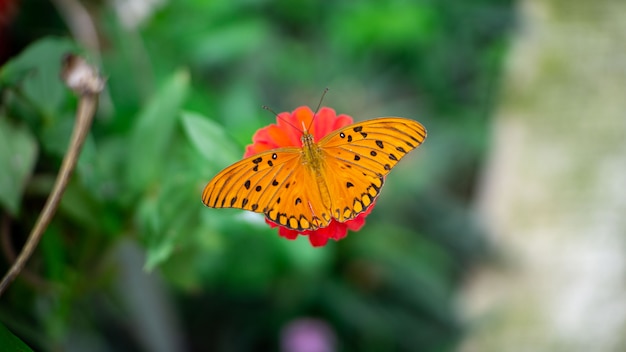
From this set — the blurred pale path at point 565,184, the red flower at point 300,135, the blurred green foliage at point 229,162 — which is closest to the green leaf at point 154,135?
the blurred green foliage at point 229,162

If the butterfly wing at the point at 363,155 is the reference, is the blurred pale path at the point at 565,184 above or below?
above

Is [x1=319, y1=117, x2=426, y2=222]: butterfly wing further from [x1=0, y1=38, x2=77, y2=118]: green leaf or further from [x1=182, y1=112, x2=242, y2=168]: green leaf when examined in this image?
[x1=0, y1=38, x2=77, y2=118]: green leaf

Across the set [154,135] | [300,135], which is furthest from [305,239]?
[300,135]

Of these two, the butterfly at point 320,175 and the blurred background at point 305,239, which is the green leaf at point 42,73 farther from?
the butterfly at point 320,175

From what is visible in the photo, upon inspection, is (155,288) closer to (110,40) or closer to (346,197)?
(110,40)

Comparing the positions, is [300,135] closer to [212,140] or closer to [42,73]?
[212,140]

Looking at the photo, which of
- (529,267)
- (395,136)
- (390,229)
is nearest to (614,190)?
(529,267)

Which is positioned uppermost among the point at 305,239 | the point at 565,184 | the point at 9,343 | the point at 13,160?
the point at 565,184

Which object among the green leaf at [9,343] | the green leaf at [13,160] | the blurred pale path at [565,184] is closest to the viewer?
the green leaf at [9,343]
